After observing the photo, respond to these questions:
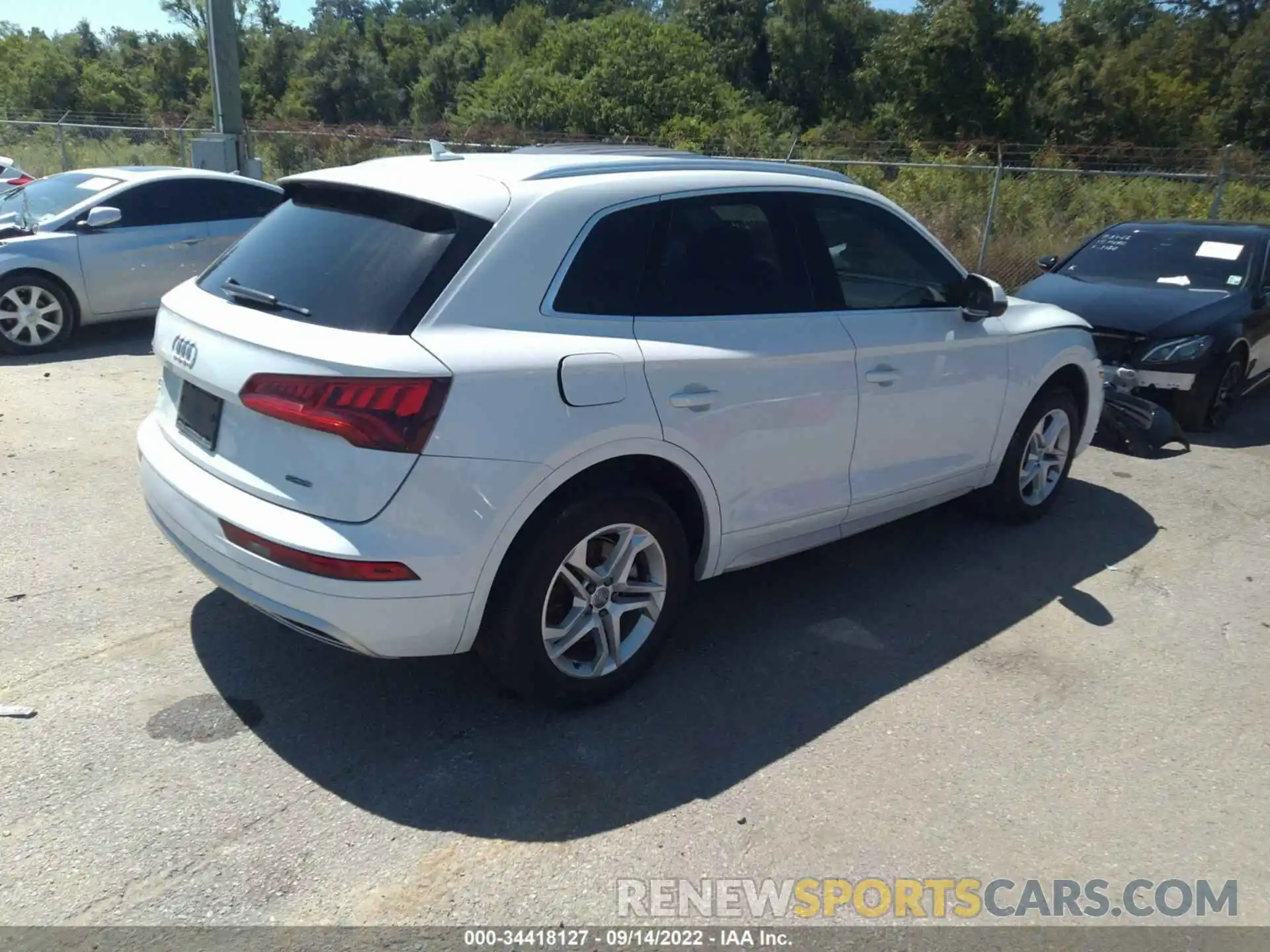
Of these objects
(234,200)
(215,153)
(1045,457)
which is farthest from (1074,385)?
(215,153)

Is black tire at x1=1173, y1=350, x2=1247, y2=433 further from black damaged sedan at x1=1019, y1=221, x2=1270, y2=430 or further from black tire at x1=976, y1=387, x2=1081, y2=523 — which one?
black tire at x1=976, y1=387, x2=1081, y2=523

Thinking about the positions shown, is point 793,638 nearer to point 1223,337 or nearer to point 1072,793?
point 1072,793

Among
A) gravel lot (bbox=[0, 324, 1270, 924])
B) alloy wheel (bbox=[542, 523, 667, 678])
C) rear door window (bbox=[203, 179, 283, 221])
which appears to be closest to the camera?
gravel lot (bbox=[0, 324, 1270, 924])

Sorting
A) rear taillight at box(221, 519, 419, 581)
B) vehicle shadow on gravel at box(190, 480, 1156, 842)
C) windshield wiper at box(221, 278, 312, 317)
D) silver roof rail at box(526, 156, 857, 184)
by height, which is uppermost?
silver roof rail at box(526, 156, 857, 184)

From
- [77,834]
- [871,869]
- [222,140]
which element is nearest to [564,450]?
[871,869]

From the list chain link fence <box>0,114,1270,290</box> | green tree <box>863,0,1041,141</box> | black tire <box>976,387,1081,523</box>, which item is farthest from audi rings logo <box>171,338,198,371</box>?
green tree <box>863,0,1041,141</box>

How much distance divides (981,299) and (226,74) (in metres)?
10.8

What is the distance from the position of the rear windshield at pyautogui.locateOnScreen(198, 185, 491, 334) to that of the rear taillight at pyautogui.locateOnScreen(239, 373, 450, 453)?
0.71 ft

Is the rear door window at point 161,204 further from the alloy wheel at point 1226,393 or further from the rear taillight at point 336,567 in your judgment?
the alloy wheel at point 1226,393

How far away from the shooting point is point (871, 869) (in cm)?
305

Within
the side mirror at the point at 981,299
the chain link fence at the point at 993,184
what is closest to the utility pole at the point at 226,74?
the chain link fence at the point at 993,184

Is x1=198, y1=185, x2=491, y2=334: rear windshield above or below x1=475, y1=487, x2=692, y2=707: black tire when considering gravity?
above

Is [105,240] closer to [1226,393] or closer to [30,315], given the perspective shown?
[30,315]

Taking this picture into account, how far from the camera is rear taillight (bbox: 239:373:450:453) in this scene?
3076 millimetres
